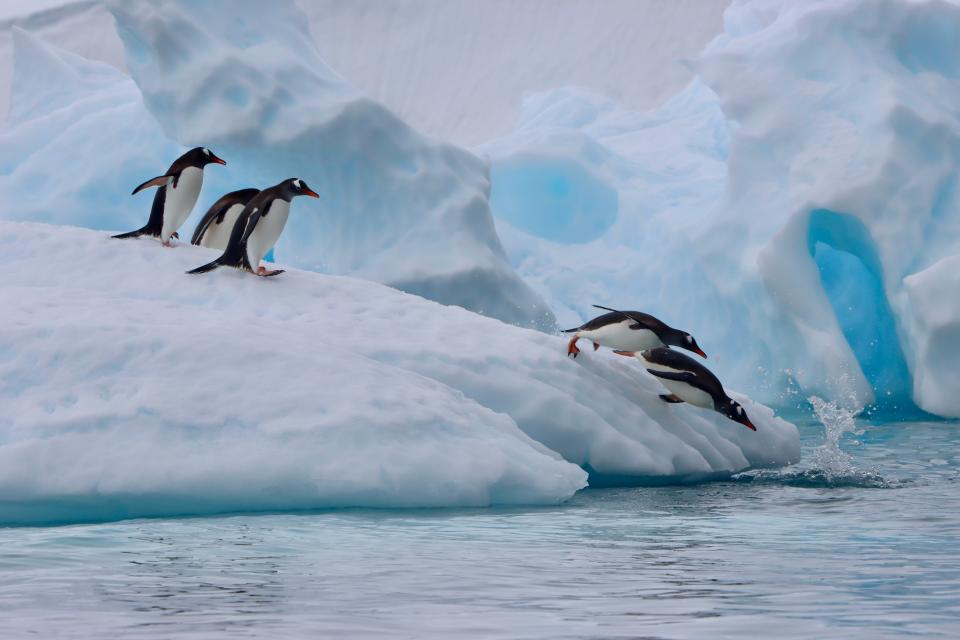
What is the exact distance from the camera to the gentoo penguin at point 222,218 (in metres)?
6.62

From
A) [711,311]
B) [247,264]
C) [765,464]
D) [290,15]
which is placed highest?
[290,15]

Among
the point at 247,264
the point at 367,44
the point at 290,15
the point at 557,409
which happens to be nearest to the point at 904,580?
the point at 557,409

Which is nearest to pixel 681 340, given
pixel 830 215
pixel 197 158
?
pixel 197 158

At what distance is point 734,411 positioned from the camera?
5805mm

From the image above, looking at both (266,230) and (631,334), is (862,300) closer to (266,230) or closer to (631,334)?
(631,334)

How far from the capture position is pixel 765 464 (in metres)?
6.34

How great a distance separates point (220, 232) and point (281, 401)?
2.61 meters

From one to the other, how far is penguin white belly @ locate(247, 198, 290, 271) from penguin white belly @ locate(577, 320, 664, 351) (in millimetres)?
1577

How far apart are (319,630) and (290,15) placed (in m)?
10.6

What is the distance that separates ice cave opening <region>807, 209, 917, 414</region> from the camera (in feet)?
36.6

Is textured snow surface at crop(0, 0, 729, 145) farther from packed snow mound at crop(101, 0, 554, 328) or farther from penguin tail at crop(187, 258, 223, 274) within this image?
penguin tail at crop(187, 258, 223, 274)

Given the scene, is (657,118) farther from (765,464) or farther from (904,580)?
(904,580)

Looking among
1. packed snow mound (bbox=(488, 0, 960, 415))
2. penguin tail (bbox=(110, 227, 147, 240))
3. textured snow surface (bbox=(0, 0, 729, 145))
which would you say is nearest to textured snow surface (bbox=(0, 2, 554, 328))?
packed snow mound (bbox=(488, 0, 960, 415))

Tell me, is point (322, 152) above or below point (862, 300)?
above
